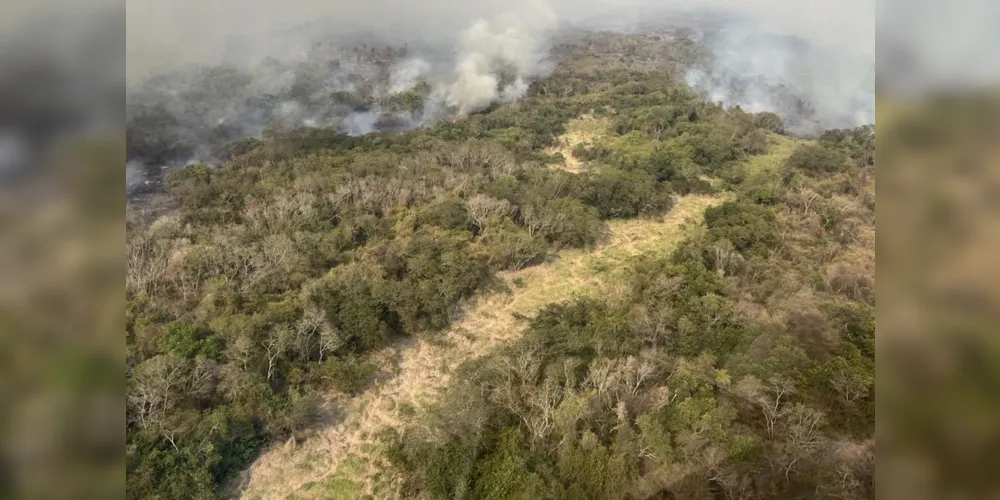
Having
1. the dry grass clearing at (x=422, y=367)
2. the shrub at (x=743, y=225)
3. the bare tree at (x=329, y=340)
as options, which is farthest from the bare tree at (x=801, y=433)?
the bare tree at (x=329, y=340)

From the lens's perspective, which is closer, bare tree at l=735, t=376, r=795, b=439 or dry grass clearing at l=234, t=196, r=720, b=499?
dry grass clearing at l=234, t=196, r=720, b=499


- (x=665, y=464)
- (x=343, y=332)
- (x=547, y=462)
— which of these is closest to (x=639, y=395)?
(x=665, y=464)

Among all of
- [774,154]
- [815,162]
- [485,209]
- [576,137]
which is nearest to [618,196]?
[485,209]

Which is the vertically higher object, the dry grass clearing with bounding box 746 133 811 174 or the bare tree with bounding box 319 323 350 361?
the dry grass clearing with bounding box 746 133 811 174

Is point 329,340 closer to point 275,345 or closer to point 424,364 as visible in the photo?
point 275,345

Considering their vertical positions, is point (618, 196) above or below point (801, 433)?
above


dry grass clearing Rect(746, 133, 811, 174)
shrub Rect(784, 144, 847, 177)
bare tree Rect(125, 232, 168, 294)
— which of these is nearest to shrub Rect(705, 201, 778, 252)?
shrub Rect(784, 144, 847, 177)

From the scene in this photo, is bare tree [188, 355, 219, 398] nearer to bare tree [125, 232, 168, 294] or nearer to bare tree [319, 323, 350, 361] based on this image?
bare tree [319, 323, 350, 361]
